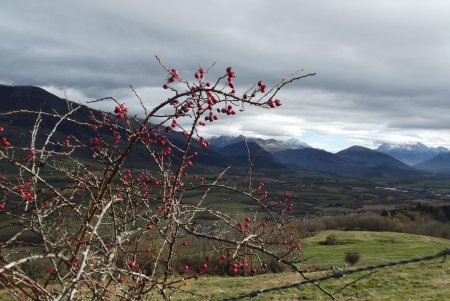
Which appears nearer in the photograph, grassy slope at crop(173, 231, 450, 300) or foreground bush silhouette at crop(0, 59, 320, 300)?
foreground bush silhouette at crop(0, 59, 320, 300)

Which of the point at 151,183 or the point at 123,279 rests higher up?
the point at 151,183

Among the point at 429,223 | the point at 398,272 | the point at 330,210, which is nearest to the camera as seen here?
the point at 398,272

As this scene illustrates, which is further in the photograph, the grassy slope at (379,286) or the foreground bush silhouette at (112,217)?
the grassy slope at (379,286)

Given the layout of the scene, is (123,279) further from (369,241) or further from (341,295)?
(369,241)

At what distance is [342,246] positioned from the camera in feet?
218

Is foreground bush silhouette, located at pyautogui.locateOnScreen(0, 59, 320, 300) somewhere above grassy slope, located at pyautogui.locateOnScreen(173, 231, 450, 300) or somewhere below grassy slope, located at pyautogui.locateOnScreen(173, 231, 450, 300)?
above

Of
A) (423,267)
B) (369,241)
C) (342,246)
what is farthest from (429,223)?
(423,267)

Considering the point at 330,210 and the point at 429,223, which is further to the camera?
the point at 330,210

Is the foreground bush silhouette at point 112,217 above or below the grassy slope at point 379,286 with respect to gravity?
above

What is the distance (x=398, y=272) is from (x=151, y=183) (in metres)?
22.4

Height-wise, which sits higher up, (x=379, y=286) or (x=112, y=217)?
(x=112, y=217)

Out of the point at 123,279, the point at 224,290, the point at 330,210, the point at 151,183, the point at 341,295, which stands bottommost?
the point at 330,210

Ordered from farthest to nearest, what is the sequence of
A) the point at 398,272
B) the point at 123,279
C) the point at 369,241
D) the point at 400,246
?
the point at 369,241 < the point at 400,246 < the point at 398,272 < the point at 123,279

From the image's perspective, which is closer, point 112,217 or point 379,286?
point 112,217
